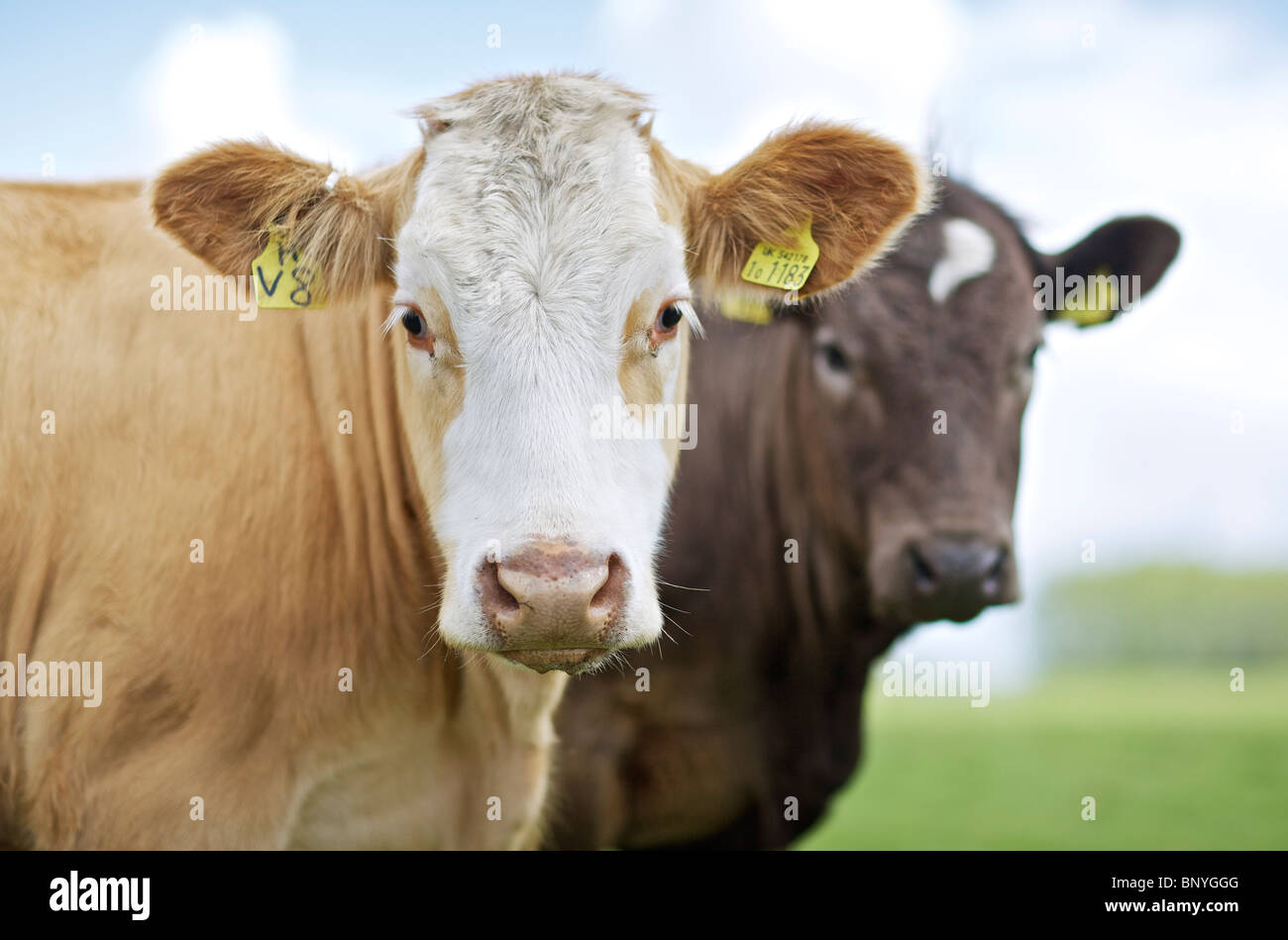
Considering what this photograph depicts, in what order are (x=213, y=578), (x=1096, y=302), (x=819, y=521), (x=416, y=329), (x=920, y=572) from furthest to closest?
1. (x=1096, y=302)
2. (x=819, y=521)
3. (x=920, y=572)
4. (x=213, y=578)
5. (x=416, y=329)

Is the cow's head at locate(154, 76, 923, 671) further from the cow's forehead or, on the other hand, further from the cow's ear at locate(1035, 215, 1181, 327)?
the cow's ear at locate(1035, 215, 1181, 327)

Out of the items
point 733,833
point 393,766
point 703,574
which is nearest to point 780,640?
point 703,574

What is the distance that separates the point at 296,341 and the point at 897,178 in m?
2.03

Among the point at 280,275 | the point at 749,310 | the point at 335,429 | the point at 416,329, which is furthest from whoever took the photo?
the point at 749,310

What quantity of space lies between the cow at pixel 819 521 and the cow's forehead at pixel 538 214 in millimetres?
2043

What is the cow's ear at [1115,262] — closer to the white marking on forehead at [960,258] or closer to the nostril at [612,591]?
the white marking on forehead at [960,258]

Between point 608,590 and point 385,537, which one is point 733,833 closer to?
point 385,537

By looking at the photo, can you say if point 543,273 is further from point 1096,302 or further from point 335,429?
point 1096,302

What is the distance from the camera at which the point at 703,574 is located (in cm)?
539

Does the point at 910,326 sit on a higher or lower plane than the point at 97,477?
higher

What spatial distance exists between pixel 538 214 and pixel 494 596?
1.05m

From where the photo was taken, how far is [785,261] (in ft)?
11.6

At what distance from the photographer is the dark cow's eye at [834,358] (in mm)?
5035

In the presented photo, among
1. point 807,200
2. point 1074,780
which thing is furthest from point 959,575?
point 1074,780
